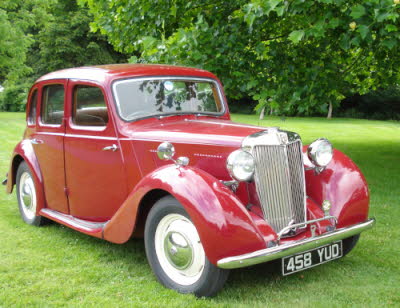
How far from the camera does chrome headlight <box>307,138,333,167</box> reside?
4121 millimetres

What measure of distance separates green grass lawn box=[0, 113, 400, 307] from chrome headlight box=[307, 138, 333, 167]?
98 cm

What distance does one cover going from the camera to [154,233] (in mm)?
3826

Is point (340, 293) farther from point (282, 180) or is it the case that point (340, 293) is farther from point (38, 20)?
point (38, 20)

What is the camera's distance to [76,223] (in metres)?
4.77

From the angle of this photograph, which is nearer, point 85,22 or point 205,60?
point 205,60

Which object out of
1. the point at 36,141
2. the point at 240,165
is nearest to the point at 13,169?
the point at 36,141

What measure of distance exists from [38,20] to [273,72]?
Answer: 24.6 metres

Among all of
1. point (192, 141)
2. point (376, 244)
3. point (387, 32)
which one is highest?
point (387, 32)

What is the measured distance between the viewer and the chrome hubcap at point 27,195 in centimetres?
561

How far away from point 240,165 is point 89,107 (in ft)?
6.46

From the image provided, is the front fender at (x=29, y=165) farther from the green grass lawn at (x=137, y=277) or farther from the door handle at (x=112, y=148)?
the door handle at (x=112, y=148)

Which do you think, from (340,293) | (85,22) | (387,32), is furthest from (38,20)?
(340,293)

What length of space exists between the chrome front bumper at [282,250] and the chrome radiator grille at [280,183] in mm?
295

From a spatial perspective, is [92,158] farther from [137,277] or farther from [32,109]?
[32,109]
